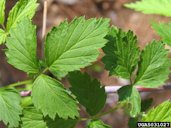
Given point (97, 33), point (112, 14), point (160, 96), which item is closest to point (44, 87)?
point (97, 33)

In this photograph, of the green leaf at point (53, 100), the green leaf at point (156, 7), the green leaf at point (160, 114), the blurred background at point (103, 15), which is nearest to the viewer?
the green leaf at point (53, 100)

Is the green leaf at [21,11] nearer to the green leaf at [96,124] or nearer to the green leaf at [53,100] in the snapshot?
the green leaf at [53,100]

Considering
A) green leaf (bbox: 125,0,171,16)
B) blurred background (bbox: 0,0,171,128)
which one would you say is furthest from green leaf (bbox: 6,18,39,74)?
blurred background (bbox: 0,0,171,128)

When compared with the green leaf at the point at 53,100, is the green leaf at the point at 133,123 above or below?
below

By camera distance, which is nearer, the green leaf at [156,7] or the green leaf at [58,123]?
the green leaf at [58,123]

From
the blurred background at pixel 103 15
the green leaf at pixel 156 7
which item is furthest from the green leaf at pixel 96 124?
the blurred background at pixel 103 15

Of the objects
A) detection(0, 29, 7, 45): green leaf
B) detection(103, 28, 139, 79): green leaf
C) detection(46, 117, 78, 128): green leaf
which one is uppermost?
detection(0, 29, 7, 45): green leaf

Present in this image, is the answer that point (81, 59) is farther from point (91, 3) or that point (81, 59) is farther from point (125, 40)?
point (91, 3)

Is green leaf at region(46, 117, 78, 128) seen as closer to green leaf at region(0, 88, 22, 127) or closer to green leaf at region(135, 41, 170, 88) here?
green leaf at region(0, 88, 22, 127)
